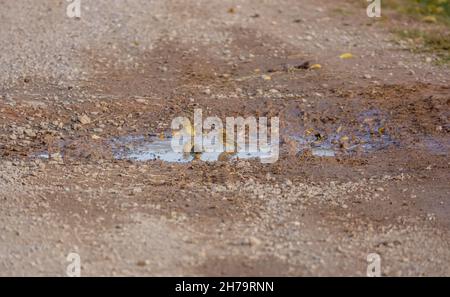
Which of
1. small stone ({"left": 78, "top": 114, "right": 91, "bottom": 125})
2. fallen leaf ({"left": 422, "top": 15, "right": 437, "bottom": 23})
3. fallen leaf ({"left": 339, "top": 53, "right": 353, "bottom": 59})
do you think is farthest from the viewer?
fallen leaf ({"left": 422, "top": 15, "right": 437, "bottom": 23})

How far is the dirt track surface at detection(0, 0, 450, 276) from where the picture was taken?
465 centimetres

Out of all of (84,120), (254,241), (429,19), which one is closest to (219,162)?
(84,120)

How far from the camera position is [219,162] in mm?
6070

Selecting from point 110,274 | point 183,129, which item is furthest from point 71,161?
point 110,274

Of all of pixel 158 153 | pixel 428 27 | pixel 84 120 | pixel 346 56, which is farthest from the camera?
pixel 428 27

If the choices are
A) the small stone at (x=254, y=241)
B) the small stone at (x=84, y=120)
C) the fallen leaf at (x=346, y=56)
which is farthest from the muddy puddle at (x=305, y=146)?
the fallen leaf at (x=346, y=56)

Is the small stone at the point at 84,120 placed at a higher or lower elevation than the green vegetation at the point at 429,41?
lower

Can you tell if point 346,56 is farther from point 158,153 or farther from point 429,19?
point 158,153

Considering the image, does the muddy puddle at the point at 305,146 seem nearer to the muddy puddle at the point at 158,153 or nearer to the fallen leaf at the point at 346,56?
the muddy puddle at the point at 158,153

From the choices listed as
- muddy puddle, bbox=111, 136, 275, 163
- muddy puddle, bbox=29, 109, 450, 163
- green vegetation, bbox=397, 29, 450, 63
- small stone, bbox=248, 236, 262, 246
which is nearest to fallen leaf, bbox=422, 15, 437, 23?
green vegetation, bbox=397, 29, 450, 63

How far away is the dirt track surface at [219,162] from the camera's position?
15.3ft

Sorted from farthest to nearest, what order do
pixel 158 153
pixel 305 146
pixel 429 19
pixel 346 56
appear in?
pixel 429 19 → pixel 346 56 → pixel 305 146 → pixel 158 153

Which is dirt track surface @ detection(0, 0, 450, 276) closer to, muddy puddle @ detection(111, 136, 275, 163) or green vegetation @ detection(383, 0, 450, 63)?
muddy puddle @ detection(111, 136, 275, 163)
